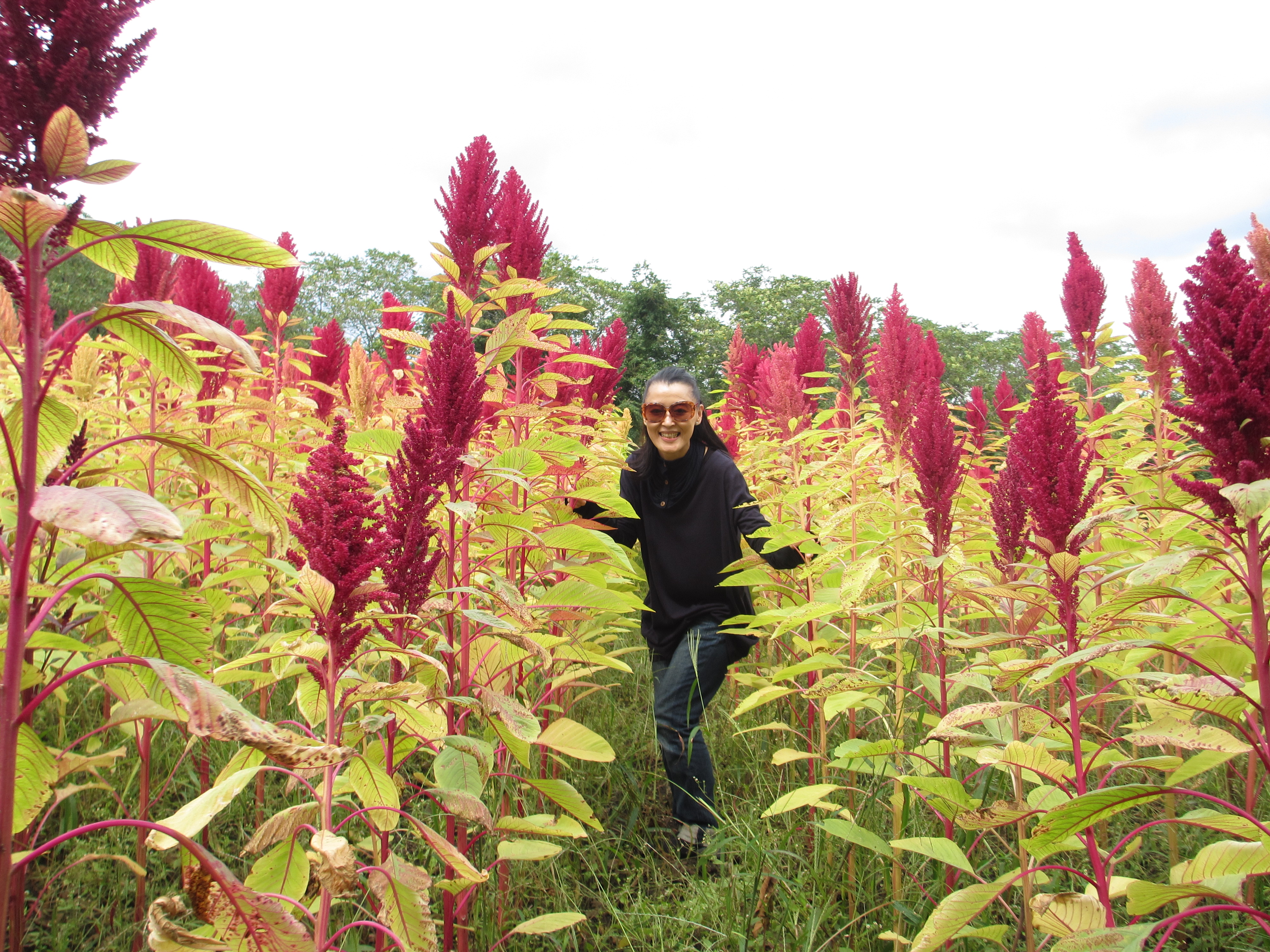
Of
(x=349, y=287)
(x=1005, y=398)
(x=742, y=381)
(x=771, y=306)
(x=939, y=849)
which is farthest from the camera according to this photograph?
(x=349, y=287)

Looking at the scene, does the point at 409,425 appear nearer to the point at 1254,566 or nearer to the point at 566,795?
the point at 566,795

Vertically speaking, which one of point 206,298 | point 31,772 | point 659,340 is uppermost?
point 659,340

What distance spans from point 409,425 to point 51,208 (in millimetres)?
672

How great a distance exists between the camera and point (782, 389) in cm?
377

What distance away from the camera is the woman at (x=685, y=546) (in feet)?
9.55

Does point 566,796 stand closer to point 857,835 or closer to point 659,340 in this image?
point 857,835

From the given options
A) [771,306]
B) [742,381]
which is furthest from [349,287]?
[742,381]

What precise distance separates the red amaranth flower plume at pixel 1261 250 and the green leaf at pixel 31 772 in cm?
277

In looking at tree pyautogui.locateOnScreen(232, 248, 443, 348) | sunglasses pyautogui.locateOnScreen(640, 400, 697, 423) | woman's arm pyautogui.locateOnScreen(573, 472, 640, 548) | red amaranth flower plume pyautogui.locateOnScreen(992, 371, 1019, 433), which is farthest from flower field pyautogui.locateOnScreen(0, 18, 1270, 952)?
tree pyautogui.locateOnScreen(232, 248, 443, 348)

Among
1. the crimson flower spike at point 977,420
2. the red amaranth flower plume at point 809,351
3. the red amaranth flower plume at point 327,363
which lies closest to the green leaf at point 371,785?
the red amaranth flower plume at point 327,363

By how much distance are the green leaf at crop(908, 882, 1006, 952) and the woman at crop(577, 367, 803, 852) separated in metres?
1.42

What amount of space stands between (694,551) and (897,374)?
3.73ft

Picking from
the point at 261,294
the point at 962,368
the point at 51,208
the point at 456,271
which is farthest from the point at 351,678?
the point at 962,368

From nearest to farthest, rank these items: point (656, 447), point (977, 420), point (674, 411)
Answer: point (674, 411) < point (656, 447) < point (977, 420)
